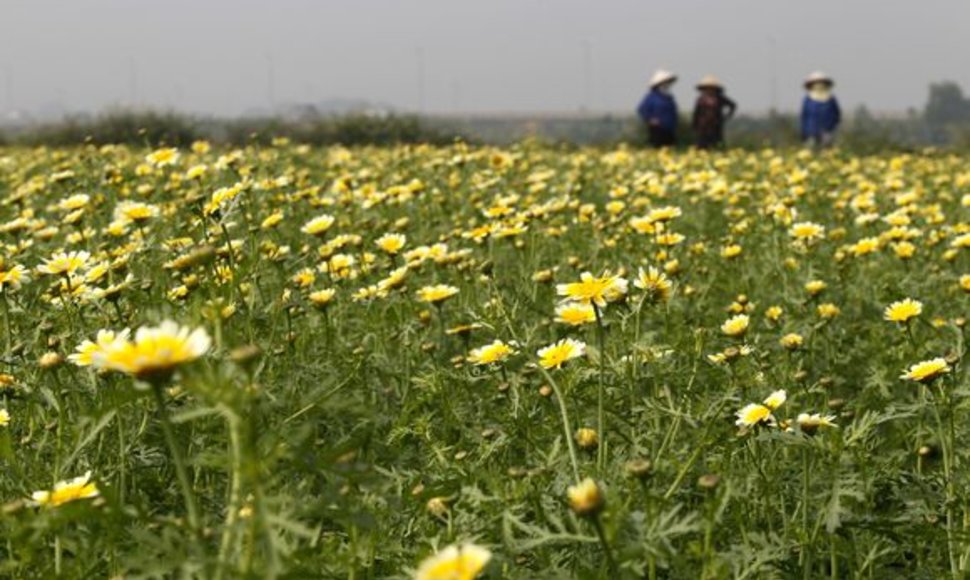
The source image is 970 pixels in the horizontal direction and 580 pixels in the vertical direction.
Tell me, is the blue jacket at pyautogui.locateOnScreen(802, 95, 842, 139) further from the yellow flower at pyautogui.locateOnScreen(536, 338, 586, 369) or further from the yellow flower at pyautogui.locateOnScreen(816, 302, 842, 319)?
the yellow flower at pyautogui.locateOnScreen(536, 338, 586, 369)

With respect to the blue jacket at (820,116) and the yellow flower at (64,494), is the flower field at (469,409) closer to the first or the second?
the yellow flower at (64,494)

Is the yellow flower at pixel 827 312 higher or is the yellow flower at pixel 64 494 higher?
the yellow flower at pixel 64 494

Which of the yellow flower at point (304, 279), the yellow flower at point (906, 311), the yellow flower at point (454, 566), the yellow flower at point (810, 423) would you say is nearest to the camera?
the yellow flower at point (454, 566)

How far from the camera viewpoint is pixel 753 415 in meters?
2.02

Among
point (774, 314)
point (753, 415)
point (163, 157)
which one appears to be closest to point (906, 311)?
point (774, 314)

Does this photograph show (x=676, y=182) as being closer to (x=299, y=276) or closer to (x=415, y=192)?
(x=415, y=192)

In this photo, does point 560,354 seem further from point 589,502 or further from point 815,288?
point 815,288

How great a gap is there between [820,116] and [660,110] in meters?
2.09

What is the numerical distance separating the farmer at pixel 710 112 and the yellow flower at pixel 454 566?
1357cm

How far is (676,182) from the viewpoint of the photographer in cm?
669

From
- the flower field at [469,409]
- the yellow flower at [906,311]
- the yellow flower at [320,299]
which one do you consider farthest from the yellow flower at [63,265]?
the yellow flower at [906,311]

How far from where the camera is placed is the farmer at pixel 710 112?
46.9 ft

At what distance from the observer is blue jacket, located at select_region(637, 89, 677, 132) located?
14.0 m

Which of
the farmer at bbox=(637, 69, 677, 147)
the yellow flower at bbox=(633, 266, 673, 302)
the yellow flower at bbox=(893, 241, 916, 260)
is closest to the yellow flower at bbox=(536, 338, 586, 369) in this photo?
the yellow flower at bbox=(633, 266, 673, 302)
